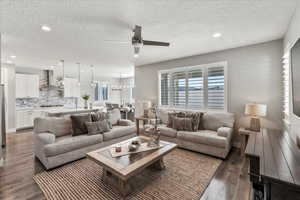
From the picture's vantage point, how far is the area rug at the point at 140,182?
1869 millimetres

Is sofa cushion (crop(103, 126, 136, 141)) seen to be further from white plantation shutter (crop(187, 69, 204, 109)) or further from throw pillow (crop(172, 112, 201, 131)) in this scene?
white plantation shutter (crop(187, 69, 204, 109))

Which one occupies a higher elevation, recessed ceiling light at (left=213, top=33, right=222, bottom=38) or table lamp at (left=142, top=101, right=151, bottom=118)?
recessed ceiling light at (left=213, top=33, right=222, bottom=38)

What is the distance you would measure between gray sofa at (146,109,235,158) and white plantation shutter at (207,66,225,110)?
41 centimetres

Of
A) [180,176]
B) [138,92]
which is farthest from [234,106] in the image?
[138,92]

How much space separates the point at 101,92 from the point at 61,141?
21.1ft

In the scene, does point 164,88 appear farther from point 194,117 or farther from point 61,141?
point 61,141

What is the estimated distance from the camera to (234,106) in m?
3.58

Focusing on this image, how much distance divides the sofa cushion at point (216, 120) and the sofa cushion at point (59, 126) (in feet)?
11.3

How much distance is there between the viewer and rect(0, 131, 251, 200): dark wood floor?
188cm

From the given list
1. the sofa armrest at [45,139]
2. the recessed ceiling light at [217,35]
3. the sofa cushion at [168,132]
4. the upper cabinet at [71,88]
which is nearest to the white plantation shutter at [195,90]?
the sofa cushion at [168,132]

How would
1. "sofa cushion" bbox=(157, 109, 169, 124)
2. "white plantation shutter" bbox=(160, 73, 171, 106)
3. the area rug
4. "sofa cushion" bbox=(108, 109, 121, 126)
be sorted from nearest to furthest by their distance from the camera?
1. the area rug
2. "sofa cushion" bbox=(108, 109, 121, 126)
3. "sofa cushion" bbox=(157, 109, 169, 124)
4. "white plantation shutter" bbox=(160, 73, 171, 106)

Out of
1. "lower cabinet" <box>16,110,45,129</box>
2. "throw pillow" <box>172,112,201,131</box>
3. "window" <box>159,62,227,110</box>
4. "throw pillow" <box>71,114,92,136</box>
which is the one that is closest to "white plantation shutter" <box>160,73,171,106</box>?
"window" <box>159,62,227,110</box>

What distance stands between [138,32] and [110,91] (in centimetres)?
755

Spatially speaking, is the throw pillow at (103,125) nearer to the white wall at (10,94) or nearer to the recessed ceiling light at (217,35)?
the recessed ceiling light at (217,35)
